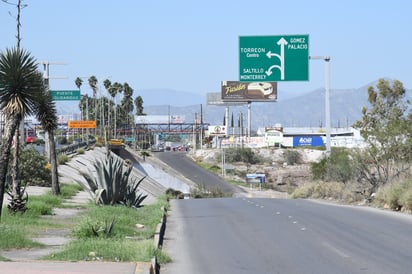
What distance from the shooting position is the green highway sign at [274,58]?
33.2 meters

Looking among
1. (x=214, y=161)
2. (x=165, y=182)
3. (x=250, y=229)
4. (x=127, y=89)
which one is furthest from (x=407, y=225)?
(x=127, y=89)

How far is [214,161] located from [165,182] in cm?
3280

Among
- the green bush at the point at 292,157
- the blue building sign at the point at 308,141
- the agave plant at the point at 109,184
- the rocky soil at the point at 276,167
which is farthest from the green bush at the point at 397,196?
the blue building sign at the point at 308,141

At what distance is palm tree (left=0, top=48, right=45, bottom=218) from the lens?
1494cm

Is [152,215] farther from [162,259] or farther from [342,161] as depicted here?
[342,161]

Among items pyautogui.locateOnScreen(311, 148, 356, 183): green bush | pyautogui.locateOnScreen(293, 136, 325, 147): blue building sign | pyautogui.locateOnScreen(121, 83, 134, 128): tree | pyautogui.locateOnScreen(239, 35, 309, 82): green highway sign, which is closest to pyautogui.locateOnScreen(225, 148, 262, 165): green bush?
pyautogui.locateOnScreen(293, 136, 325, 147): blue building sign

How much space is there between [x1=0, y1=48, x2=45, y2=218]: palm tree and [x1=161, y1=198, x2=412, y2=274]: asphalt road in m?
4.23

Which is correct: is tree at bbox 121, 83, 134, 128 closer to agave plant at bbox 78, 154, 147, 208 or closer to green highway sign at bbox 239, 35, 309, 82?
green highway sign at bbox 239, 35, 309, 82

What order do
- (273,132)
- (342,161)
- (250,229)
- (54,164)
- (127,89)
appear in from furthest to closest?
(127,89)
(273,132)
(342,161)
(54,164)
(250,229)

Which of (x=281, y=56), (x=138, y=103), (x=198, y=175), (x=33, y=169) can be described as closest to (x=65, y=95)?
(x=33, y=169)

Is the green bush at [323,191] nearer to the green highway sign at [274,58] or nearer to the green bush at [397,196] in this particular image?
the green bush at [397,196]

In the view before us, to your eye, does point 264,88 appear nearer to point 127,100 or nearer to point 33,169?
point 127,100

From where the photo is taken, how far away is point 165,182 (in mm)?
84500

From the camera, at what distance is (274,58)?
33.5 meters
